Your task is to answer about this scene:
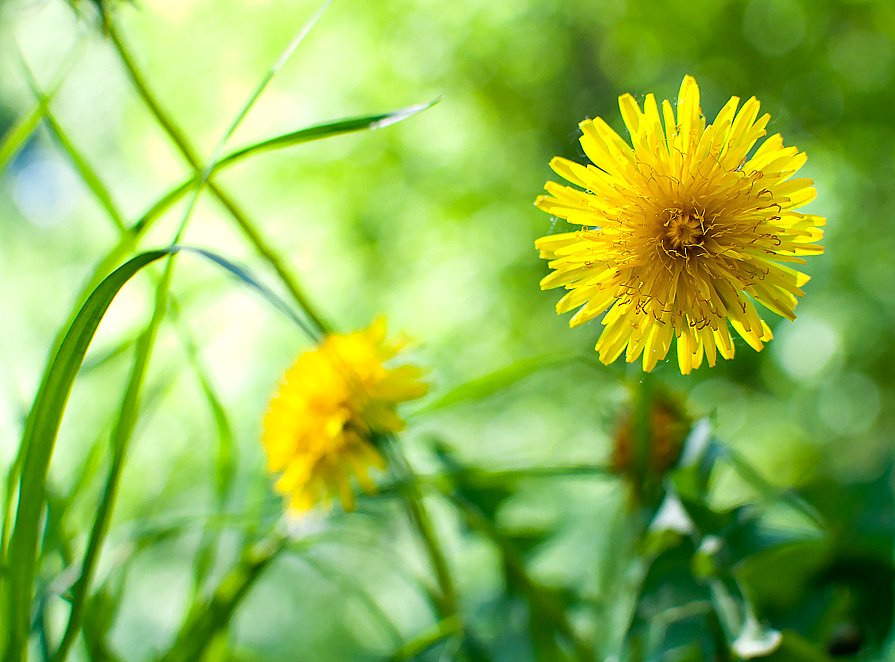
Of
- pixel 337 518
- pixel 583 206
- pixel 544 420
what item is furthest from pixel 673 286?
pixel 544 420

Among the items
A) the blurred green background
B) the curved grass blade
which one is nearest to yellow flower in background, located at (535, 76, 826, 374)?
the curved grass blade

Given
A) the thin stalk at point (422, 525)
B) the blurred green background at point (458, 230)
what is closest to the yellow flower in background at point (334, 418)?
the thin stalk at point (422, 525)

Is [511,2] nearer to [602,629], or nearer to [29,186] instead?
[602,629]

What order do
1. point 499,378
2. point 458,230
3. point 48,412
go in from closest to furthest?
1. point 48,412
2. point 499,378
3. point 458,230

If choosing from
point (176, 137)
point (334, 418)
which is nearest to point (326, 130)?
point (176, 137)

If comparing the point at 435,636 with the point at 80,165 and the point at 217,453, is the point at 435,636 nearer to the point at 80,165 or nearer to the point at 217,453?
the point at 217,453

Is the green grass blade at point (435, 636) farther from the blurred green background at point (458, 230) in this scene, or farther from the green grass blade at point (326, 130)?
the blurred green background at point (458, 230)

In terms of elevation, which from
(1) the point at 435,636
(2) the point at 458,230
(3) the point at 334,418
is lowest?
(1) the point at 435,636

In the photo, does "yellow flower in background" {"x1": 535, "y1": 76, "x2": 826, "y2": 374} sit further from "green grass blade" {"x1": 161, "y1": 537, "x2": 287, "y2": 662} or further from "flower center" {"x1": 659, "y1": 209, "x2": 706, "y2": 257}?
"green grass blade" {"x1": 161, "y1": 537, "x2": 287, "y2": 662}
